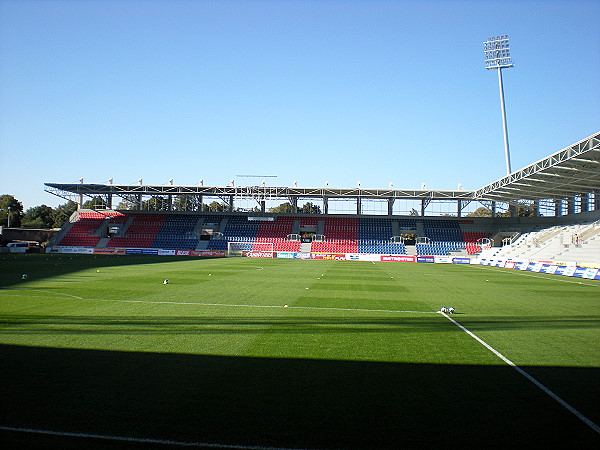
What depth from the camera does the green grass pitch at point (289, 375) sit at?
15.8 feet

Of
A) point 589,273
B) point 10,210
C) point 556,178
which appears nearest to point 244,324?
point 589,273

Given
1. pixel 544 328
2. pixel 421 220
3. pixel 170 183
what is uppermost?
pixel 170 183

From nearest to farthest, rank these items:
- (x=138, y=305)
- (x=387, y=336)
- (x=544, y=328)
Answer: (x=387, y=336) → (x=544, y=328) → (x=138, y=305)

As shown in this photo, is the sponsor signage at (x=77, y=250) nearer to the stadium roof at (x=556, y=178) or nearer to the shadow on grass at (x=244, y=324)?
the shadow on grass at (x=244, y=324)

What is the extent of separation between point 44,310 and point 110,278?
985 centimetres

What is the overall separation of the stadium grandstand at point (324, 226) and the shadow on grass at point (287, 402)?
138 ft

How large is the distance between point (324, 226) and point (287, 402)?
59.0 m

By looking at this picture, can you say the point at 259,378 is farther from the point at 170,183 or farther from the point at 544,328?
the point at 170,183

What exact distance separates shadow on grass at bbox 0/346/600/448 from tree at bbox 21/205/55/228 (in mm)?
110808

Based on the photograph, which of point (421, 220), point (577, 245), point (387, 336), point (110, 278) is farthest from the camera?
point (421, 220)

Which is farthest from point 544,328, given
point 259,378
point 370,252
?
point 370,252

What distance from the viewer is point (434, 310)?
13.9 meters

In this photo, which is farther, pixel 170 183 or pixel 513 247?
pixel 170 183

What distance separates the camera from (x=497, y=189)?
45094mm
